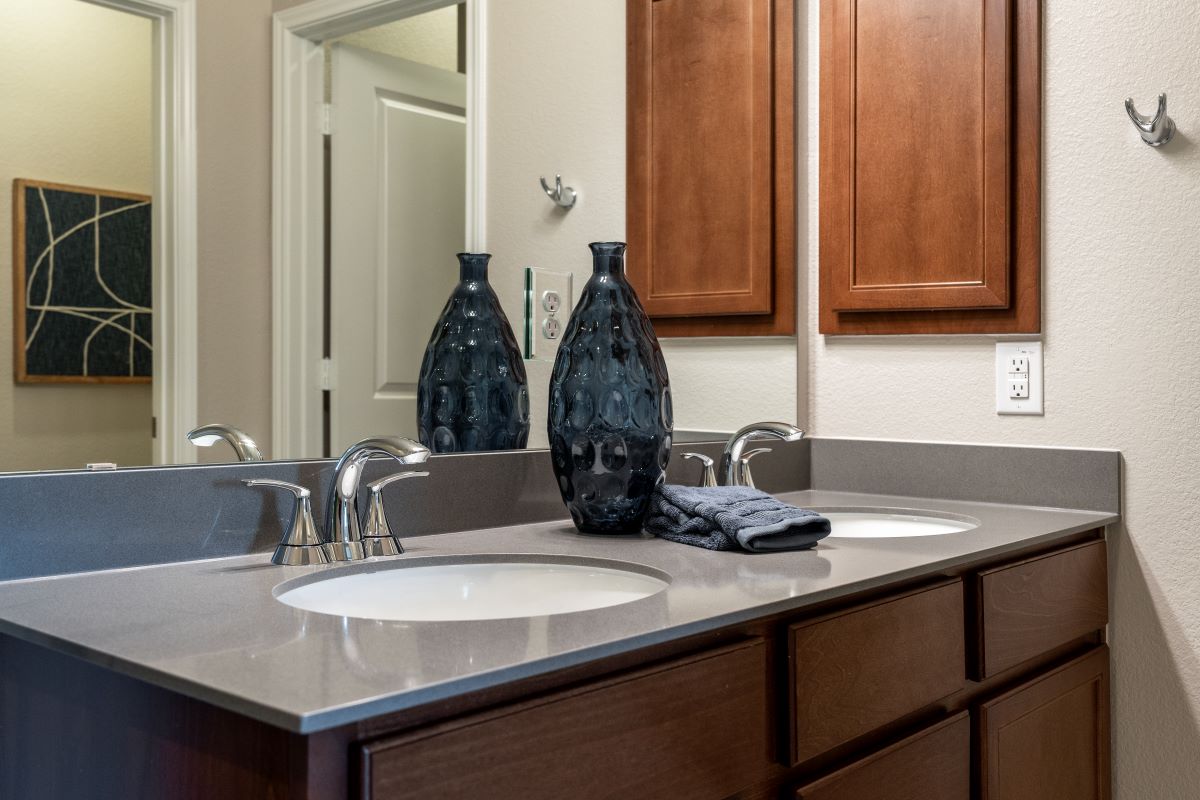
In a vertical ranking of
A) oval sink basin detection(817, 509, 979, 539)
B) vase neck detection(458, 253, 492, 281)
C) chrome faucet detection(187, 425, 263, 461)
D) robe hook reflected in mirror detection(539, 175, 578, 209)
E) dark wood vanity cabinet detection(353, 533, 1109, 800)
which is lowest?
dark wood vanity cabinet detection(353, 533, 1109, 800)

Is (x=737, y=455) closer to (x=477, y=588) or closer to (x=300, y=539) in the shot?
(x=477, y=588)

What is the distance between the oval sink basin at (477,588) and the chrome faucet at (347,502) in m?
0.05

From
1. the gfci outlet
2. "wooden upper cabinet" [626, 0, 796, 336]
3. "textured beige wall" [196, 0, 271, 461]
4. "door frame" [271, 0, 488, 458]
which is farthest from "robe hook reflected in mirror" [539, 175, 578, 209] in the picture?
the gfci outlet

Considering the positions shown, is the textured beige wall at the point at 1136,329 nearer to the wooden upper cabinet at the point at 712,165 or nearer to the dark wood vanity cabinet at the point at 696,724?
the dark wood vanity cabinet at the point at 696,724

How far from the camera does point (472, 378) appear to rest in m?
1.50

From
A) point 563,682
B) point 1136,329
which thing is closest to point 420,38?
point 563,682

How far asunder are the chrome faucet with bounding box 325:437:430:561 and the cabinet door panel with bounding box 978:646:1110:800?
0.79 m

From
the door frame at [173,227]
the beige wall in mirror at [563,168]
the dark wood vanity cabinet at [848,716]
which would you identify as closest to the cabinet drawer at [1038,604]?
the dark wood vanity cabinet at [848,716]

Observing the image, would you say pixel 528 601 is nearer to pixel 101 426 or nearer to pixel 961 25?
pixel 101 426

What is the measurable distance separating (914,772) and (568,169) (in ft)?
3.17

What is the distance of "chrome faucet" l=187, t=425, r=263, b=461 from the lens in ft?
3.91

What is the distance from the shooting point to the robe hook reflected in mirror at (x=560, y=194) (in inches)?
65.3

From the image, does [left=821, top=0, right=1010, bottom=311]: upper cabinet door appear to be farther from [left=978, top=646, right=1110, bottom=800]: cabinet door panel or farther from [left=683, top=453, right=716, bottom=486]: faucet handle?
[left=978, top=646, right=1110, bottom=800]: cabinet door panel

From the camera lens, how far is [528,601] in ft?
4.11
